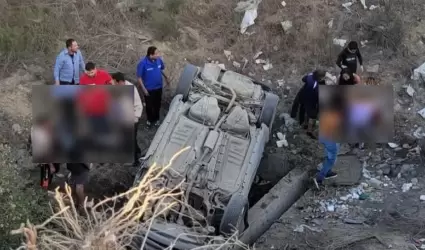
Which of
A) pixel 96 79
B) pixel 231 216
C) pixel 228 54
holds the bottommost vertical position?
pixel 231 216

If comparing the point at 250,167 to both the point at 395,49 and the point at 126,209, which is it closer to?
the point at 126,209

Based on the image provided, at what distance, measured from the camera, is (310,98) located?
886 cm

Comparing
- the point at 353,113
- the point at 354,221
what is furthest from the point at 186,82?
the point at 354,221

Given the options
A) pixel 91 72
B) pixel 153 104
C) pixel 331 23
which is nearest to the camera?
pixel 91 72

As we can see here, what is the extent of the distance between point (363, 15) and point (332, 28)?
0.56m

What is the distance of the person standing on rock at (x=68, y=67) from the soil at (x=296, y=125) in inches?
39.9

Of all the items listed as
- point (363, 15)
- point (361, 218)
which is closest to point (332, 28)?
point (363, 15)

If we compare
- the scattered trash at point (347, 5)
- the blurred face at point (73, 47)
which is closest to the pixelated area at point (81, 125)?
the blurred face at point (73, 47)

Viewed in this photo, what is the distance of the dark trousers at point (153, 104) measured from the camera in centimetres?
891

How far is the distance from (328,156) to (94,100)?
2.86m

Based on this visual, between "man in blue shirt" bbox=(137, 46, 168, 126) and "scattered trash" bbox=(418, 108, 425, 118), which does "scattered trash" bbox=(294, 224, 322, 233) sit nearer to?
"man in blue shirt" bbox=(137, 46, 168, 126)

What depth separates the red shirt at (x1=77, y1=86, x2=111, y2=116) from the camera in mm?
7151

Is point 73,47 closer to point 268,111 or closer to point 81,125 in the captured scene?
point 81,125

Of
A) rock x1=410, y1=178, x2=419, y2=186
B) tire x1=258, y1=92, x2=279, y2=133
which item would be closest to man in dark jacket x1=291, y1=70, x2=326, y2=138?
tire x1=258, y1=92, x2=279, y2=133
